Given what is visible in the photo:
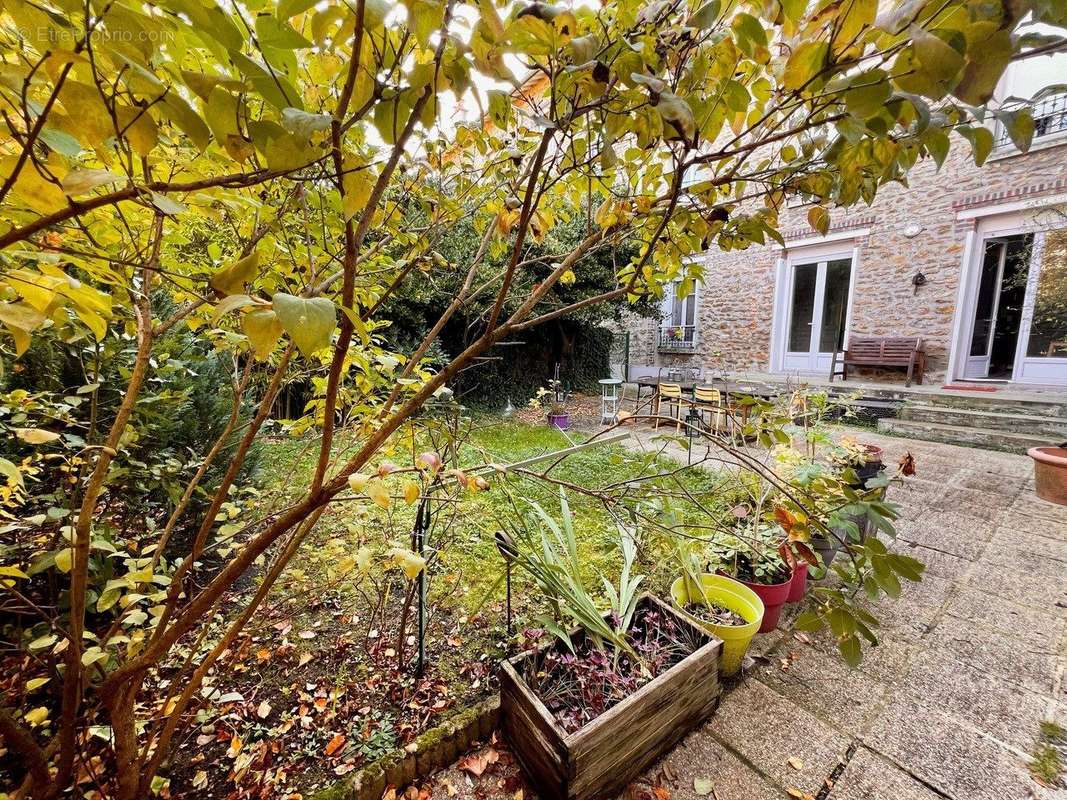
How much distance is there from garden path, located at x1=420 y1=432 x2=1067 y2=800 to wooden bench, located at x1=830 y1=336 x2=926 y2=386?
19.1 ft

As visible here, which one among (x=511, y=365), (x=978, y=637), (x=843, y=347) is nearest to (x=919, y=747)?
(x=978, y=637)

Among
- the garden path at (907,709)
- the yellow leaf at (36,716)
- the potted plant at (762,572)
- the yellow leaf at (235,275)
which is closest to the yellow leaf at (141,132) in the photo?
the yellow leaf at (235,275)

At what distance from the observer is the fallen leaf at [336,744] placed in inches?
54.4

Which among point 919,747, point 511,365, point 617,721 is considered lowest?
point 919,747

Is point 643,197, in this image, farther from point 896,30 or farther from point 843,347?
point 843,347

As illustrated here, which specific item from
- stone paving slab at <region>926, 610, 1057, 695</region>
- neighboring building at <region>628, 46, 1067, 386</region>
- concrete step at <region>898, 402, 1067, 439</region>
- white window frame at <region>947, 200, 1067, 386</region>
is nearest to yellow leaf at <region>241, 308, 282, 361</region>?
stone paving slab at <region>926, 610, 1057, 695</region>

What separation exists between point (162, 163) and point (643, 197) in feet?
3.88

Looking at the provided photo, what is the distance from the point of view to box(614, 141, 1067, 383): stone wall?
21.3 ft

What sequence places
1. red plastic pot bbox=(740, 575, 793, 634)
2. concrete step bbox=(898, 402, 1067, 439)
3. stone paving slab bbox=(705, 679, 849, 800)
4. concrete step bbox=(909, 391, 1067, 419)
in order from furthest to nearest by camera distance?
concrete step bbox=(909, 391, 1067, 419) → concrete step bbox=(898, 402, 1067, 439) → red plastic pot bbox=(740, 575, 793, 634) → stone paving slab bbox=(705, 679, 849, 800)

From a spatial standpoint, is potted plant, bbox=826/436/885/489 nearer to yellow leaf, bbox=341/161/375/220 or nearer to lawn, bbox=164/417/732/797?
lawn, bbox=164/417/732/797

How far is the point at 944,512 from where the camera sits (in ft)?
11.2

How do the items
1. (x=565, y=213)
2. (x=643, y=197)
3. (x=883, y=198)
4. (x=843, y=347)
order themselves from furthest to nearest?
(x=843, y=347) < (x=883, y=198) < (x=565, y=213) < (x=643, y=197)

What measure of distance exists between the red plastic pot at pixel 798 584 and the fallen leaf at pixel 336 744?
2043mm

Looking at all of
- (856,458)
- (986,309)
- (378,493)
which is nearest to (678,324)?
(986,309)
